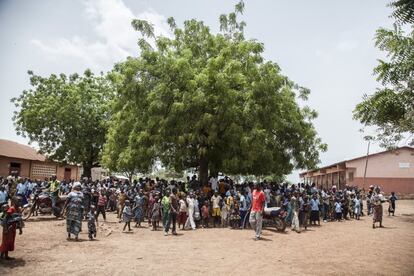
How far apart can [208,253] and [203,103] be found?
881 centimetres

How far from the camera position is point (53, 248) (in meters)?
10.6

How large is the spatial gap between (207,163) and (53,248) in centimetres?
1155

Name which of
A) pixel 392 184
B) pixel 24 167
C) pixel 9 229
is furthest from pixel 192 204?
pixel 24 167

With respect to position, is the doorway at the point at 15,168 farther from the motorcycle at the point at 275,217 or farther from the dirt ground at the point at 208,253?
the motorcycle at the point at 275,217

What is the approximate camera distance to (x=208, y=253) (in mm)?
10633

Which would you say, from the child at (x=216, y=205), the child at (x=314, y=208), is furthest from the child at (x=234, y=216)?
the child at (x=314, y=208)

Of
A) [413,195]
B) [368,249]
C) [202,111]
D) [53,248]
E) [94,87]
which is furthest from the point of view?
[413,195]

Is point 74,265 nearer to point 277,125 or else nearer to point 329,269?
point 329,269

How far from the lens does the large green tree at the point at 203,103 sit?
58.8ft

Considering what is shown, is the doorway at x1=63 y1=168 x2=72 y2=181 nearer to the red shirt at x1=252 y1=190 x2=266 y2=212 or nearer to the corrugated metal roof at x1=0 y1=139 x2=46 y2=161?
the corrugated metal roof at x1=0 y1=139 x2=46 y2=161

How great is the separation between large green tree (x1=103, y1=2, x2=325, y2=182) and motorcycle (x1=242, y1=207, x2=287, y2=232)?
9.81 feet

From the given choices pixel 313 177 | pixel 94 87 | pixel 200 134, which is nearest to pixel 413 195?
pixel 313 177

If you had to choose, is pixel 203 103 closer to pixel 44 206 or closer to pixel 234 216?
pixel 234 216

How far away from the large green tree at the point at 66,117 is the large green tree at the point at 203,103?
11570mm
